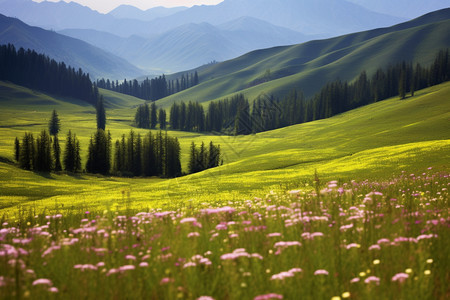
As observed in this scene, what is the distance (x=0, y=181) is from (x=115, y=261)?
5872cm

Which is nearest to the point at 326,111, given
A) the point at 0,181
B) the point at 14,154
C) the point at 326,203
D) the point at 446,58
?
the point at 446,58

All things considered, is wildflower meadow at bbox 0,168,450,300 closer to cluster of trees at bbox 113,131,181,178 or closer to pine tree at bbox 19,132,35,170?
pine tree at bbox 19,132,35,170

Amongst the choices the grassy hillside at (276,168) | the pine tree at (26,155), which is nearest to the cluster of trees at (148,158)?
the grassy hillside at (276,168)

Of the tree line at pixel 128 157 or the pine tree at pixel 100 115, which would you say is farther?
the pine tree at pixel 100 115

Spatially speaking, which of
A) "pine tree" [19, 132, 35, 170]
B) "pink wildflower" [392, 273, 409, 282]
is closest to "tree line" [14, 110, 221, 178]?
"pine tree" [19, 132, 35, 170]

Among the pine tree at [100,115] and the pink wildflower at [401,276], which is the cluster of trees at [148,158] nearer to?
the pine tree at [100,115]

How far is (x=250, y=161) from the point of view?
213 feet

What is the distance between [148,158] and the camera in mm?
110812

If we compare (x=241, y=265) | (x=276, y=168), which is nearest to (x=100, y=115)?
(x=276, y=168)

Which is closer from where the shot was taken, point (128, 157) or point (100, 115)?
point (128, 157)

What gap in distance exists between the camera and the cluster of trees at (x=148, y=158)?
108 m

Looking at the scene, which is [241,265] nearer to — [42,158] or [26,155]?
[42,158]

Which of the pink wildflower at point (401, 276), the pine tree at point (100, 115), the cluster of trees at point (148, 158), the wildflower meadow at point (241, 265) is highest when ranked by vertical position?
the pine tree at point (100, 115)

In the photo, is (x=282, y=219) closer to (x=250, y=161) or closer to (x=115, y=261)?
(x=115, y=261)
